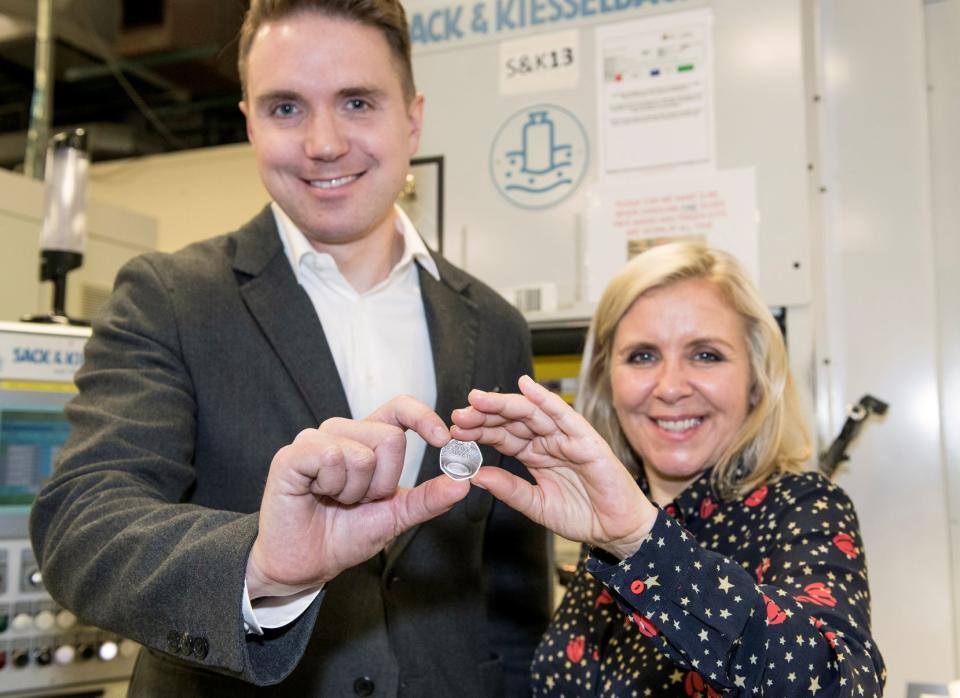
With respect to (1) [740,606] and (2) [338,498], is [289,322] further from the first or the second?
(1) [740,606]

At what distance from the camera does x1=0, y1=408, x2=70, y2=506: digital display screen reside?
1.71 m

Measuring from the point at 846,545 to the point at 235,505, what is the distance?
0.87m

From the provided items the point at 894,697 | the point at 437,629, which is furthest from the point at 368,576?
the point at 894,697

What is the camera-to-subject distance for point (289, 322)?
1374 mm

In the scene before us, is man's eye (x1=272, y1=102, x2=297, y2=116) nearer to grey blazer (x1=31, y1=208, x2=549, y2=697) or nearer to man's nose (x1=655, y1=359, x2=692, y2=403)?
grey blazer (x1=31, y1=208, x2=549, y2=697)

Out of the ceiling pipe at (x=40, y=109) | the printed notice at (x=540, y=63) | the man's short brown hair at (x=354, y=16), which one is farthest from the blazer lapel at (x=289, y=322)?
the ceiling pipe at (x=40, y=109)

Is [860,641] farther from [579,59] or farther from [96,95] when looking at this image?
[96,95]

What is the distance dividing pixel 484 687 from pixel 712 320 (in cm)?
71

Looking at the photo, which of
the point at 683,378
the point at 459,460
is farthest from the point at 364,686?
the point at 683,378

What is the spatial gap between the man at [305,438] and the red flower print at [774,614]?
36 cm

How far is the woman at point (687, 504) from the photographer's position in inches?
38.5

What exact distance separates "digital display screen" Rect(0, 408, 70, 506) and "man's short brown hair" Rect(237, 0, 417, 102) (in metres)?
0.77

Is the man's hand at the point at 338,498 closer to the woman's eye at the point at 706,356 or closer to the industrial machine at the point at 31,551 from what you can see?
the woman's eye at the point at 706,356

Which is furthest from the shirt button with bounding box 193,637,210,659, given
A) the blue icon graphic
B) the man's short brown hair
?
the blue icon graphic
